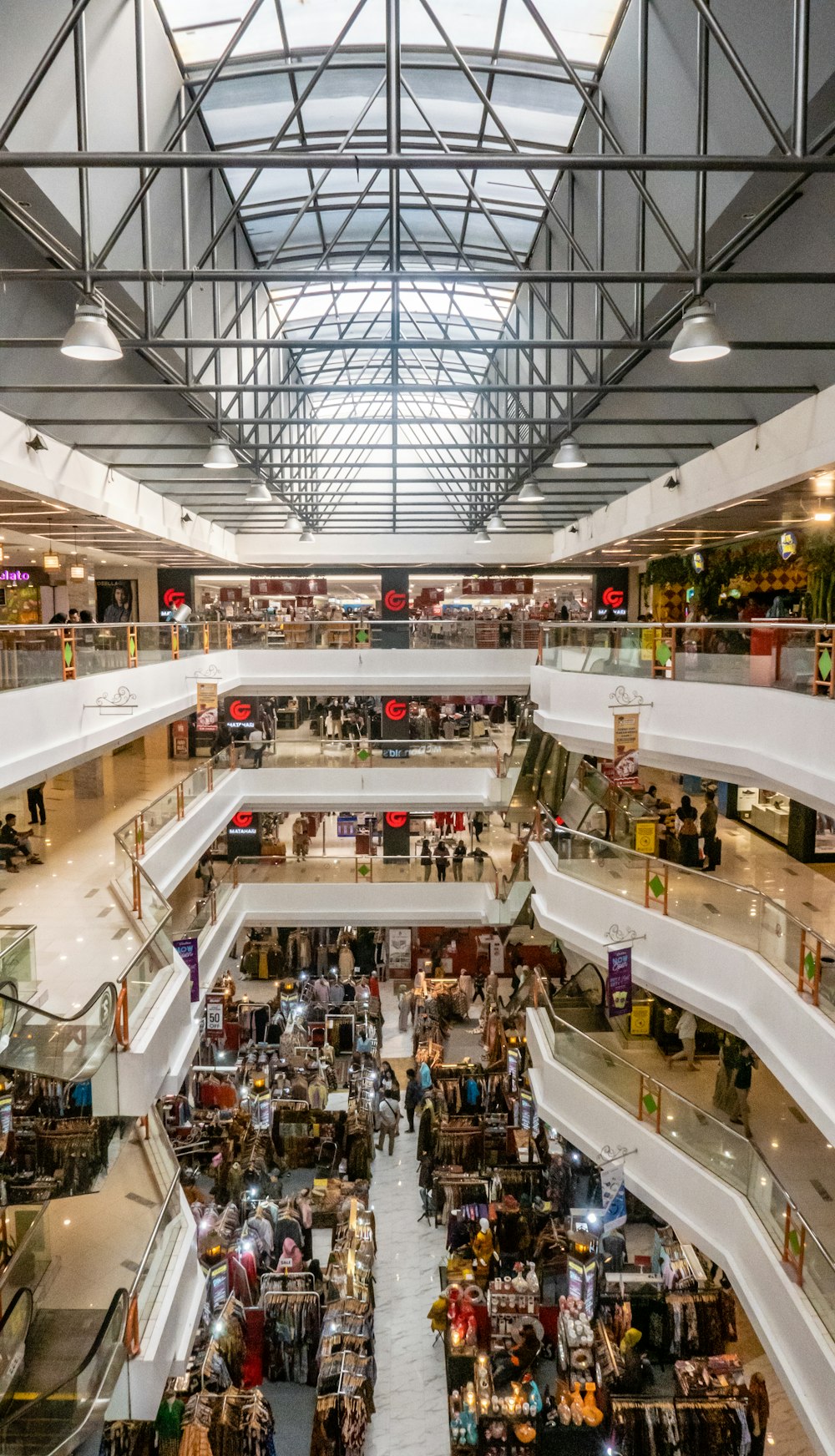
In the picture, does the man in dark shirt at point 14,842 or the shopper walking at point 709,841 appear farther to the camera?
the shopper walking at point 709,841

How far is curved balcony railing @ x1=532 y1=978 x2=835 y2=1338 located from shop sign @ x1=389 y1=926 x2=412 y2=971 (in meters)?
10.0

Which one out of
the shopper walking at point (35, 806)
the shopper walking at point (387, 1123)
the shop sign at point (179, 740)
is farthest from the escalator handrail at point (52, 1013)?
the shop sign at point (179, 740)

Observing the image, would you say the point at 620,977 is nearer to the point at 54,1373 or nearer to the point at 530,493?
the point at 54,1373

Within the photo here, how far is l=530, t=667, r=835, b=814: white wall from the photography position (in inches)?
379

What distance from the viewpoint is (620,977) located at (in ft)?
41.5

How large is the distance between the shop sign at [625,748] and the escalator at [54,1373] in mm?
8811

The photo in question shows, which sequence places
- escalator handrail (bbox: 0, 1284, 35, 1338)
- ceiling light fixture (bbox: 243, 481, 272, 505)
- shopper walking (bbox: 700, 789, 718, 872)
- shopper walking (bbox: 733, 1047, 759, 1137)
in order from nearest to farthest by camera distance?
escalator handrail (bbox: 0, 1284, 35, 1338) < shopper walking (bbox: 733, 1047, 759, 1137) < shopper walking (bbox: 700, 789, 718, 872) < ceiling light fixture (bbox: 243, 481, 272, 505)

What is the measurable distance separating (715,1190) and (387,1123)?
7.55 metres


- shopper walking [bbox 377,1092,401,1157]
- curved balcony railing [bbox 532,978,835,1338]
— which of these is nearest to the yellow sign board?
curved balcony railing [bbox 532,978,835,1338]

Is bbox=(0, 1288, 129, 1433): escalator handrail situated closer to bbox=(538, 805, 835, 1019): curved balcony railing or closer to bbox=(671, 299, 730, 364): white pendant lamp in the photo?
bbox=(538, 805, 835, 1019): curved balcony railing

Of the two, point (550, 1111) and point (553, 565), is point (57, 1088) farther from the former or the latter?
point (553, 565)

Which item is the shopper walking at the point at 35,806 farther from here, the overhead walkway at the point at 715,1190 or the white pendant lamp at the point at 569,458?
the white pendant lamp at the point at 569,458

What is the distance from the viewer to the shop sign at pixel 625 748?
44.2 feet

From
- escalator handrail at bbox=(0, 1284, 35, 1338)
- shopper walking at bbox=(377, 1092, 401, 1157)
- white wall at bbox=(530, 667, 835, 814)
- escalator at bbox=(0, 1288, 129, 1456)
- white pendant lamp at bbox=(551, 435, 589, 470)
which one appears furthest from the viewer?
shopper walking at bbox=(377, 1092, 401, 1157)
